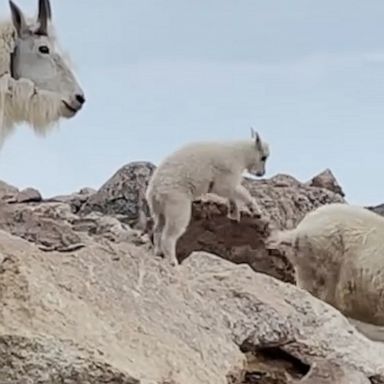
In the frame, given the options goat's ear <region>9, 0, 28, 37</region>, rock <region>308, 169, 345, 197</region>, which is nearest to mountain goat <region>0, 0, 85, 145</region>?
goat's ear <region>9, 0, 28, 37</region>

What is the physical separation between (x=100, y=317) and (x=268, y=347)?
0.77 m

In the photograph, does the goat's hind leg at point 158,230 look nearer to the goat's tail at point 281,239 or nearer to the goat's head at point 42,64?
the goat's tail at point 281,239

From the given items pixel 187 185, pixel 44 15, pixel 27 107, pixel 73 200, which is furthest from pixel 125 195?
pixel 27 107

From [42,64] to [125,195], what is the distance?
4617 millimetres

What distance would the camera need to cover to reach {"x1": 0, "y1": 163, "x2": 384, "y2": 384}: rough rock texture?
295 cm

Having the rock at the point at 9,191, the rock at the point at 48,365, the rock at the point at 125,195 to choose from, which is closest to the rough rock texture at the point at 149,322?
the rock at the point at 48,365

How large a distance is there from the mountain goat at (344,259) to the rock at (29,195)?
277 cm

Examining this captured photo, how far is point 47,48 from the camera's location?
500 centimetres

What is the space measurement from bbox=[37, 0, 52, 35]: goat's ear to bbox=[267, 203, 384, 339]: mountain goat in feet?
7.66

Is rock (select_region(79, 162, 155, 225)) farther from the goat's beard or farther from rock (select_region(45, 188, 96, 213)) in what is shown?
the goat's beard

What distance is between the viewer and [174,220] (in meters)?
7.76

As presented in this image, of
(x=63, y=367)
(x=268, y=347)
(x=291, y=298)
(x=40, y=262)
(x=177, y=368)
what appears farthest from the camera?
(x=291, y=298)

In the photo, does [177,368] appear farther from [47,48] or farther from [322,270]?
Result: [322,270]

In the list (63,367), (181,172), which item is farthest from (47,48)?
(181,172)
